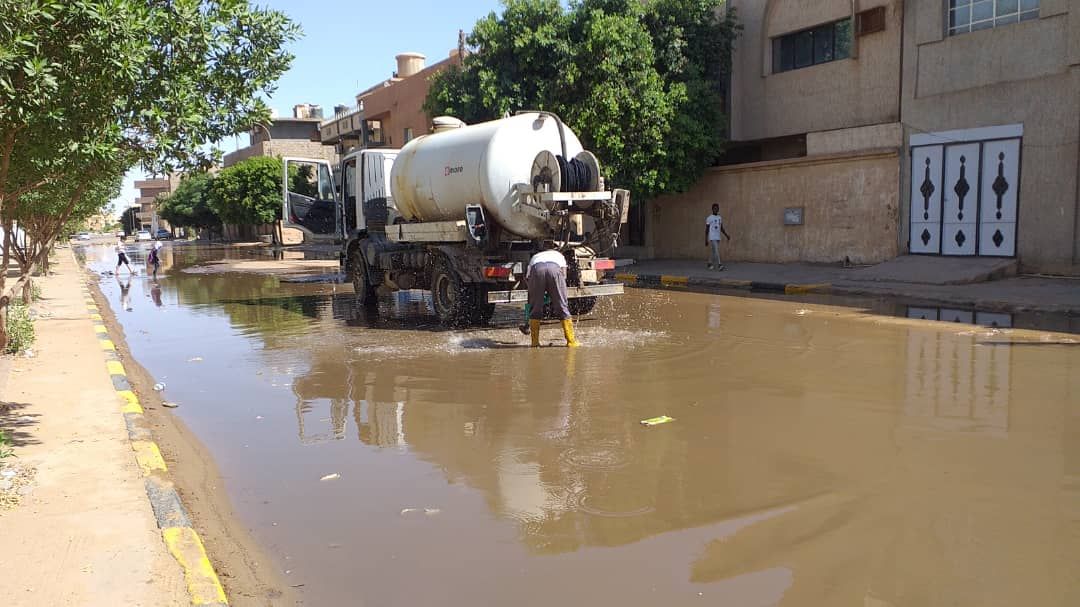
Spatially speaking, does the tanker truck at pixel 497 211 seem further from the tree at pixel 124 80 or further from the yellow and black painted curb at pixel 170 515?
the yellow and black painted curb at pixel 170 515

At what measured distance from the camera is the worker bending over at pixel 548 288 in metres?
10.1

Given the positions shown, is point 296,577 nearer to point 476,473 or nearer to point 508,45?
point 476,473

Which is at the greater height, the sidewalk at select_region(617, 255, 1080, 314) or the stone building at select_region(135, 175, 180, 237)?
the stone building at select_region(135, 175, 180, 237)

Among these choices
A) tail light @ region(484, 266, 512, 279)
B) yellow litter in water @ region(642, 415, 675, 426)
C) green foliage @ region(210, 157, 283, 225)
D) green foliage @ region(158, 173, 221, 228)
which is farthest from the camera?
green foliage @ region(158, 173, 221, 228)

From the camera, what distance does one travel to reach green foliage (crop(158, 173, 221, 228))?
77.8m

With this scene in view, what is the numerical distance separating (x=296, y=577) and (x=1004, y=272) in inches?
615

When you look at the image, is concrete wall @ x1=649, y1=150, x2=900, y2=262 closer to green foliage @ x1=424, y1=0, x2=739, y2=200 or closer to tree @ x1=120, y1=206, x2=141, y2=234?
green foliage @ x1=424, y1=0, x2=739, y2=200

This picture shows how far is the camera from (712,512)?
183 inches

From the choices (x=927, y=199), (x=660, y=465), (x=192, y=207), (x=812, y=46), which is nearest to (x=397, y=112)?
(x=812, y=46)

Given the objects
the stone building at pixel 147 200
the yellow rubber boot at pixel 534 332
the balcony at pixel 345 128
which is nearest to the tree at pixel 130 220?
the stone building at pixel 147 200

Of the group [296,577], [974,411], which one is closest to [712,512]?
[296,577]

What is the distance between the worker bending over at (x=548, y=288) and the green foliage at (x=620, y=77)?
1128 centimetres

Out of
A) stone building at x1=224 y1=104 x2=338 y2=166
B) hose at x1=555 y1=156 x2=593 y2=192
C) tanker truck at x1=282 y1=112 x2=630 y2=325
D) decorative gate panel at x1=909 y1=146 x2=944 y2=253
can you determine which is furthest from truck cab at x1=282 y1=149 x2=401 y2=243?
stone building at x1=224 y1=104 x2=338 y2=166

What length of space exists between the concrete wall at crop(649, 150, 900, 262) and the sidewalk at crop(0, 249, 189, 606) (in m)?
16.1
